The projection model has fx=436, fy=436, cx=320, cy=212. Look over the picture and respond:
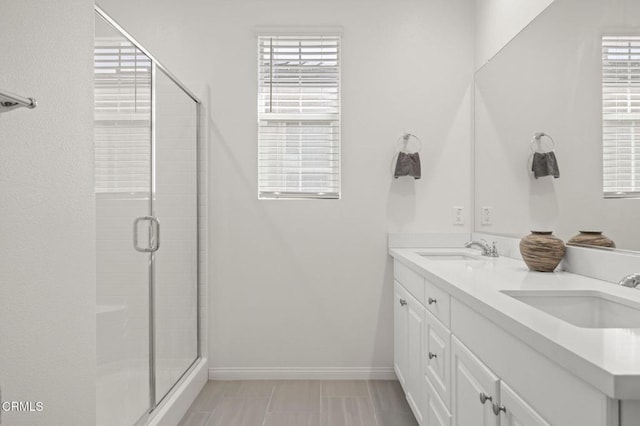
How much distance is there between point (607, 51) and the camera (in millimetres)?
1639

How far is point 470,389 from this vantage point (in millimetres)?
1425

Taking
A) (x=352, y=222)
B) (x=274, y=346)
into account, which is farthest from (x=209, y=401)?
(x=352, y=222)

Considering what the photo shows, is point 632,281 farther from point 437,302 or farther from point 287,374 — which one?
point 287,374

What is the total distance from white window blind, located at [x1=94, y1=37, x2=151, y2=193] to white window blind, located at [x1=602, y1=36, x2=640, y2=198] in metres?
1.90

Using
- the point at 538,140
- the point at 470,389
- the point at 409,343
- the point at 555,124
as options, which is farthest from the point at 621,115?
the point at 409,343

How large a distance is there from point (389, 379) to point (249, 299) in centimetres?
109

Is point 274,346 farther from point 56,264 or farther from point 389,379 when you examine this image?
point 56,264

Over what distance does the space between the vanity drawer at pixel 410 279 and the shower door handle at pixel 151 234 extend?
1290 millimetres

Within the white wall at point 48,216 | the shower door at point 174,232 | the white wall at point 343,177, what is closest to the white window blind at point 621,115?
the white wall at point 343,177

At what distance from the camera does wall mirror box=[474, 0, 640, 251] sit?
168cm

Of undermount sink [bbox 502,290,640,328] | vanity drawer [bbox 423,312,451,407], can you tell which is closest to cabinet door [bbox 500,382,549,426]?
undermount sink [bbox 502,290,640,328]

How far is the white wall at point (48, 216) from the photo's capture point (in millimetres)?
1047

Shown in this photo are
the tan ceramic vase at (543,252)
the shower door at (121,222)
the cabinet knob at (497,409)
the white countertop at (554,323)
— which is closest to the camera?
the white countertop at (554,323)

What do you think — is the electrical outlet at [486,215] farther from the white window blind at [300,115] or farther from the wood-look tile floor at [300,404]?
the wood-look tile floor at [300,404]
